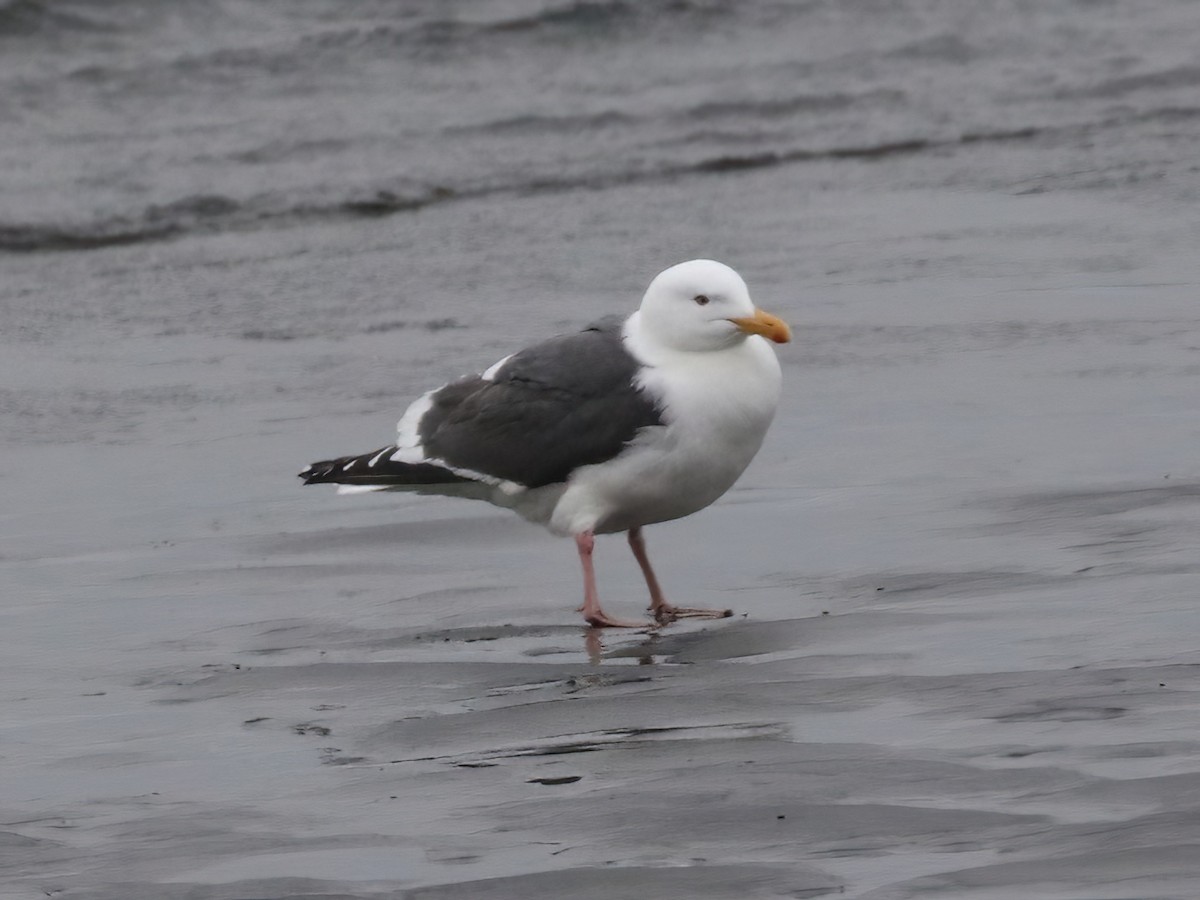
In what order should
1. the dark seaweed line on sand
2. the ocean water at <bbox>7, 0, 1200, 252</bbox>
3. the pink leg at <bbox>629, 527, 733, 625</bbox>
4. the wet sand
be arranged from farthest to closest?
the ocean water at <bbox>7, 0, 1200, 252</bbox>
the dark seaweed line on sand
the pink leg at <bbox>629, 527, 733, 625</bbox>
the wet sand

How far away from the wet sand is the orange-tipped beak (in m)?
0.73

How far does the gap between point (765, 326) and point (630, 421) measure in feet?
1.58

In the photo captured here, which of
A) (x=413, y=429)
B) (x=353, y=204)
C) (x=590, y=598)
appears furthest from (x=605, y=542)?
(x=353, y=204)

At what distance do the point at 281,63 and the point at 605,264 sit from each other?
7996mm

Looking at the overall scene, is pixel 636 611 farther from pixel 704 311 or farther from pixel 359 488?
pixel 359 488

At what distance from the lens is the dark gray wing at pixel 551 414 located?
6.41 metres

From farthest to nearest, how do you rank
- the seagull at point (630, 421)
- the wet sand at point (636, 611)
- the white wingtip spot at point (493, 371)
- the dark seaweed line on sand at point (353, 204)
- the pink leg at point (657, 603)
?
the dark seaweed line on sand at point (353, 204)
the white wingtip spot at point (493, 371)
the seagull at point (630, 421)
the pink leg at point (657, 603)
the wet sand at point (636, 611)

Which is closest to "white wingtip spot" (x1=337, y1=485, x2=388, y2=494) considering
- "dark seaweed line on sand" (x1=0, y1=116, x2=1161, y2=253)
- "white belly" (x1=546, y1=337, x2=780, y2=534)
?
"white belly" (x1=546, y1=337, x2=780, y2=534)

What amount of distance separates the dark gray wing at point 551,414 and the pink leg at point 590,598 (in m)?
0.22

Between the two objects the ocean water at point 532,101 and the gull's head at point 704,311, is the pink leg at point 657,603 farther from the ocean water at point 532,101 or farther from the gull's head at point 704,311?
the ocean water at point 532,101

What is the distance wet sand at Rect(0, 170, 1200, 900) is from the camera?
417cm

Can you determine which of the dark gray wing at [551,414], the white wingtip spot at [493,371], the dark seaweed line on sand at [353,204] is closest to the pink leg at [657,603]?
the dark gray wing at [551,414]

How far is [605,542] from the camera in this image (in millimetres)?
7566

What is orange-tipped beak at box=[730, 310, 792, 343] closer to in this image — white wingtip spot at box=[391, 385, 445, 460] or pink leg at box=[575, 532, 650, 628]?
pink leg at box=[575, 532, 650, 628]
